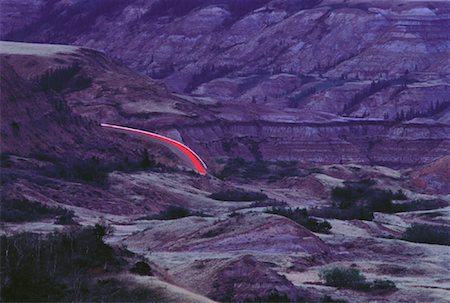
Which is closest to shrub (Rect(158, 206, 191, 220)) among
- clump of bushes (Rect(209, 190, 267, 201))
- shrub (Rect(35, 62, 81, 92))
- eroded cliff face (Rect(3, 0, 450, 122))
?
clump of bushes (Rect(209, 190, 267, 201))

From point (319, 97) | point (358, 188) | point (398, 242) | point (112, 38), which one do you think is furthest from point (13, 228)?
point (112, 38)

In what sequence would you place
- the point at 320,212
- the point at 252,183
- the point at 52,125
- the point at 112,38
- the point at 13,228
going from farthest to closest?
the point at 112,38
the point at 252,183
the point at 52,125
the point at 320,212
the point at 13,228

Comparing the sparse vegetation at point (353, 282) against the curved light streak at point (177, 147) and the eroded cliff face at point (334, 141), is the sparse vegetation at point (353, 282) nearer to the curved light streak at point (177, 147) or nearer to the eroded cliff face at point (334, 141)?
the curved light streak at point (177, 147)

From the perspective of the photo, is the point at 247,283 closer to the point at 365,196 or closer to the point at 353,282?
the point at 353,282

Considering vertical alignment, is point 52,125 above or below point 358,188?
above

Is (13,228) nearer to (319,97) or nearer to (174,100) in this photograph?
(174,100)
